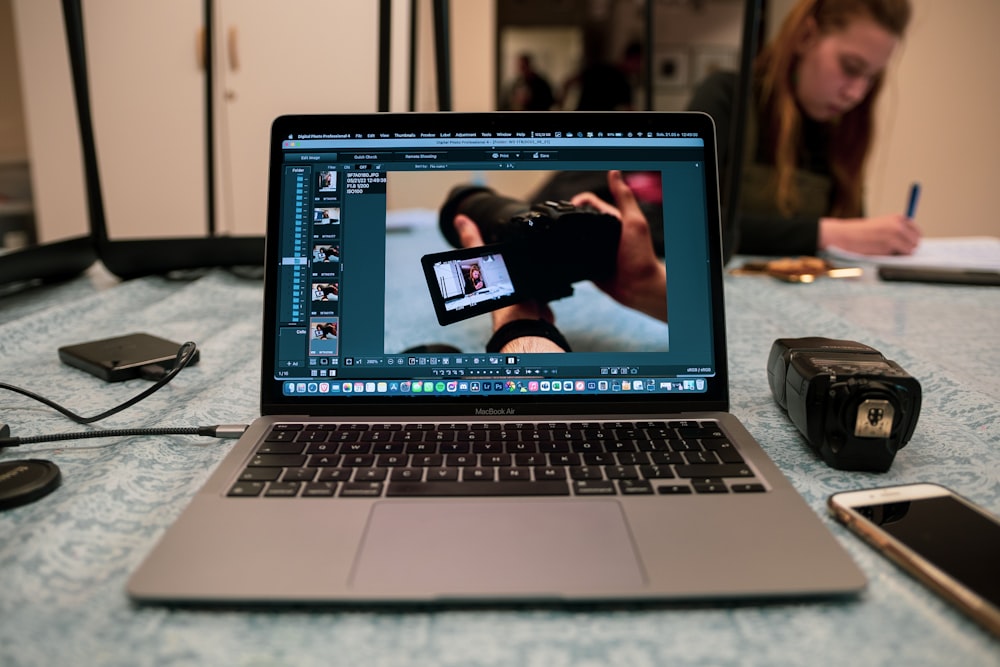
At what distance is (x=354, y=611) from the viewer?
407mm

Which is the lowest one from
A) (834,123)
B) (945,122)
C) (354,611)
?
(354,611)

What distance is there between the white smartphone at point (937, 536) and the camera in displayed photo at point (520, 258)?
0.98 feet

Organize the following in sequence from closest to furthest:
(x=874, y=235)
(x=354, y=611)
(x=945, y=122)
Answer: (x=354, y=611) < (x=874, y=235) < (x=945, y=122)

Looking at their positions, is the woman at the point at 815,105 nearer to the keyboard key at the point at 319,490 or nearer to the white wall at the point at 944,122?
the keyboard key at the point at 319,490

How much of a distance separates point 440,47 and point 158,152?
2159 millimetres

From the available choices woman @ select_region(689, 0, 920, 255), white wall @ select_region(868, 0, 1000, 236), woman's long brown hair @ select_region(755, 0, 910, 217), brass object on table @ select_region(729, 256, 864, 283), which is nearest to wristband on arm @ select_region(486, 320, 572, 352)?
brass object on table @ select_region(729, 256, 864, 283)

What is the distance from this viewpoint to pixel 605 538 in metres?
0.45

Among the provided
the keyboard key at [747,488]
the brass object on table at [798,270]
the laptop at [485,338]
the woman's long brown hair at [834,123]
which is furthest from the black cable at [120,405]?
the woman's long brown hair at [834,123]

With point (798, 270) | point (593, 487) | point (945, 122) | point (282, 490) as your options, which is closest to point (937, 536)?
point (593, 487)

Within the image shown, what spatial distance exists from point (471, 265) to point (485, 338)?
71mm

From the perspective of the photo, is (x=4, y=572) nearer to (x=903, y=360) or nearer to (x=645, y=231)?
(x=645, y=231)

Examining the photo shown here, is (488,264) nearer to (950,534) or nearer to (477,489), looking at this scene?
(477,489)

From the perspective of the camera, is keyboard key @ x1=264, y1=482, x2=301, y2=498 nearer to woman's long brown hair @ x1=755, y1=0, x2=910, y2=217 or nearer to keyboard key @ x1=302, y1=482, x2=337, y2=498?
keyboard key @ x1=302, y1=482, x2=337, y2=498

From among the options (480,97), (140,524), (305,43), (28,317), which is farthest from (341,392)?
(480,97)
